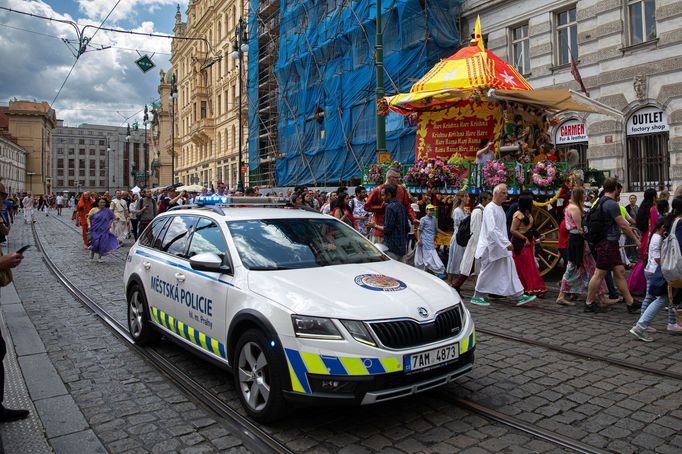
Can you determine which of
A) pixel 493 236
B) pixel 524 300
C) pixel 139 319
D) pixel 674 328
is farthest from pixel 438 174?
pixel 139 319

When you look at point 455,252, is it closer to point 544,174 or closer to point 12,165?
point 544,174

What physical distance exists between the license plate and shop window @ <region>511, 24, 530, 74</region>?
17926 millimetres

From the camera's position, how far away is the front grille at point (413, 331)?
A: 373cm

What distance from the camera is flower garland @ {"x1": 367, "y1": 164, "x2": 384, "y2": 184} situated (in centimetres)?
1361

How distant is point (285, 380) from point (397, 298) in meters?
0.99

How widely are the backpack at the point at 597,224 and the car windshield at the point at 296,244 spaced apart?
3.70 metres

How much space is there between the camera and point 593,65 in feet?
57.0

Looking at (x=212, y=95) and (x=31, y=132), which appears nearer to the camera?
(x=212, y=95)

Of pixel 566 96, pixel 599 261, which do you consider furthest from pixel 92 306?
pixel 566 96

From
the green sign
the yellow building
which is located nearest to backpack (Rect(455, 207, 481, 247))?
the green sign

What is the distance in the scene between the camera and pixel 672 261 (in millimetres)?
5895

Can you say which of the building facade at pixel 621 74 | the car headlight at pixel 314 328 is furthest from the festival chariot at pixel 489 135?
the car headlight at pixel 314 328

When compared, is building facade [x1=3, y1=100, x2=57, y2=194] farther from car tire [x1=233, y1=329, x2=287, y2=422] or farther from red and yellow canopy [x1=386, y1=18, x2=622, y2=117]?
car tire [x1=233, y1=329, x2=287, y2=422]

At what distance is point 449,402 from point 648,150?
14.8 meters
